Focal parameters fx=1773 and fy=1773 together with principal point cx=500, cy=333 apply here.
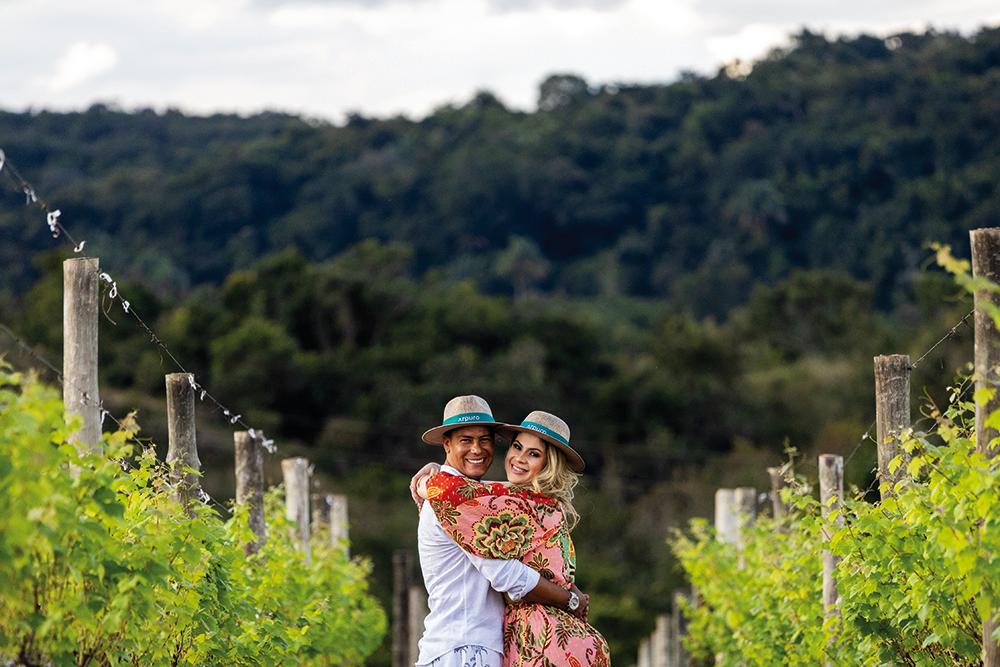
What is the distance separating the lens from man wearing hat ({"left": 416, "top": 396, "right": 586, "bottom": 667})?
21.4 ft

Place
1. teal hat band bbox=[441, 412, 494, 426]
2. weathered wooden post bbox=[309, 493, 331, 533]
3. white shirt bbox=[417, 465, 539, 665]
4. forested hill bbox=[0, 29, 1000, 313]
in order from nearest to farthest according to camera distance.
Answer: white shirt bbox=[417, 465, 539, 665], teal hat band bbox=[441, 412, 494, 426], weathered wooden post bbox=[309, 493, 331, 533], forested hill bbox=[0, 29, 1000, 313]

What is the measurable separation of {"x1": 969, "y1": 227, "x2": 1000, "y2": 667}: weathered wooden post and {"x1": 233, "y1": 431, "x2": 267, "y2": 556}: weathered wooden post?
5.54 metres

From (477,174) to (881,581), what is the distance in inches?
3243

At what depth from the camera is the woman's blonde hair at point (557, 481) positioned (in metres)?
6.66

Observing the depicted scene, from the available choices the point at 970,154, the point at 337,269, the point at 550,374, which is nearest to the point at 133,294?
the point at 337,269

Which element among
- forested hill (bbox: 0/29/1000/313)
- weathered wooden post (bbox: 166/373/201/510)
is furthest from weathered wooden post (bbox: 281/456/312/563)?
forested hill (bbox: 0/29/1000/313)

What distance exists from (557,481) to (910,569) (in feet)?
5.21

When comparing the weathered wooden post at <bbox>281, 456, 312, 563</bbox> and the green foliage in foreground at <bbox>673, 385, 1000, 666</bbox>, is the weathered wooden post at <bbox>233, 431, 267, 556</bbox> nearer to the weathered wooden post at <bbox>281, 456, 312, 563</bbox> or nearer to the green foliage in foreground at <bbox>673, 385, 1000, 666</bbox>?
the weathered wooden post at <bbox>281, 456, 312, 563</bbox>

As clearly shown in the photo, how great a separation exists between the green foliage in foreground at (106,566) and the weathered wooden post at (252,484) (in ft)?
5.25

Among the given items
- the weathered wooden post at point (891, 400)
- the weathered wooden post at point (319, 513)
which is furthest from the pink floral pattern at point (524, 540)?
the weathered wooden post at point (319, 513)

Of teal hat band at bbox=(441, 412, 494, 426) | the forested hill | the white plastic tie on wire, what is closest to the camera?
teal hat band at bbox=(441, 412, 494, 426)

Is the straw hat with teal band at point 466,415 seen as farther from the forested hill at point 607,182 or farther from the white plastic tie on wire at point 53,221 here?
the forested hill at point 607,182

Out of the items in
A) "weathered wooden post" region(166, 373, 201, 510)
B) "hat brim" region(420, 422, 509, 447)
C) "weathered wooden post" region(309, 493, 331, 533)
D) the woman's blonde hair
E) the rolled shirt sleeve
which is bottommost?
the rolled shirt sleeve

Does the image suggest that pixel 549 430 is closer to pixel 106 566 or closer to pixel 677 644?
pixel 106 566
